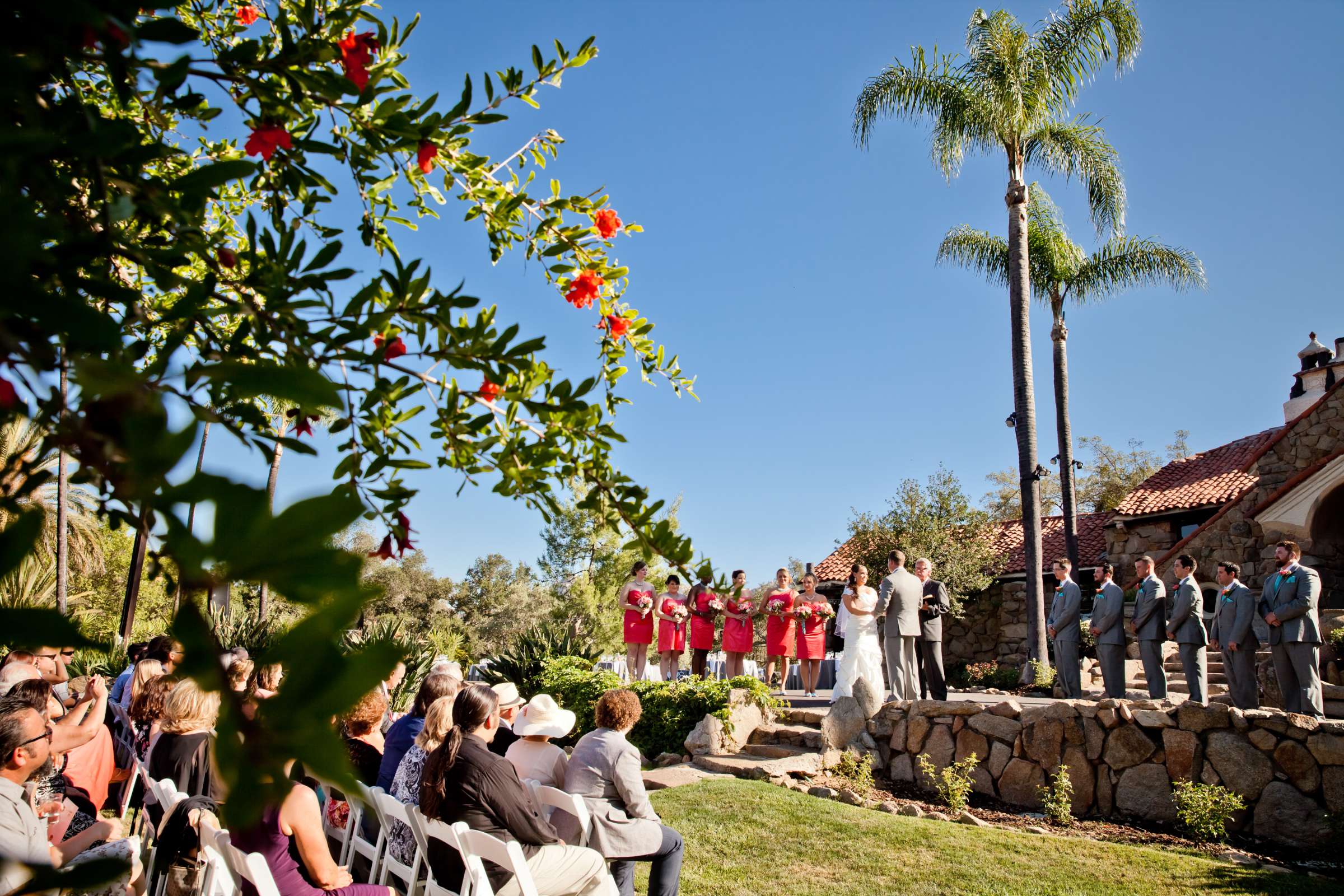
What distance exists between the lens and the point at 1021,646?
2077 cm

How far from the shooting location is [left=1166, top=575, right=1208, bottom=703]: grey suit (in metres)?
10.3

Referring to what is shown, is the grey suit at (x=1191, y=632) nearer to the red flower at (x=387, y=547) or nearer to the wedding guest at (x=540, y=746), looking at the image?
the wedding guest at (x=540, y=746)

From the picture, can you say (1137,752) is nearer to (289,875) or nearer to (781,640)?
(781,640)

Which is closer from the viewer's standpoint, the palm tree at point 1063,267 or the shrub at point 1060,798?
the shrub at point 1060,798

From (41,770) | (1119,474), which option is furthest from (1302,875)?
(1119,474)

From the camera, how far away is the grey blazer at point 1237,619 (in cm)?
1051

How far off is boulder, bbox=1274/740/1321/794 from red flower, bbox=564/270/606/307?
9462 millimetres

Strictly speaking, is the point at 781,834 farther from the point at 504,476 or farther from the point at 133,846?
the point at 504,476

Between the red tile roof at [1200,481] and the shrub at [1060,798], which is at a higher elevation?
the red tile roof at [1200,481]

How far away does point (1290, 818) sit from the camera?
8.41 m

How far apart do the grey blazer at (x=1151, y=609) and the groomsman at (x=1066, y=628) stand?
0.69 meters

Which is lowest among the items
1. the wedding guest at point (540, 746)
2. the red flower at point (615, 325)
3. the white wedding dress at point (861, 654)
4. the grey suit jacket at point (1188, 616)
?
the wedding guest at point (540, 746)

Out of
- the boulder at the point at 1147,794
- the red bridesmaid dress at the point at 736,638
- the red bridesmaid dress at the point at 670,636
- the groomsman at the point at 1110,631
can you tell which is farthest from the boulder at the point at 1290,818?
the red bridesmaid dress at the point at 670,636

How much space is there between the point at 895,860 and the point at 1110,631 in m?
5.44
